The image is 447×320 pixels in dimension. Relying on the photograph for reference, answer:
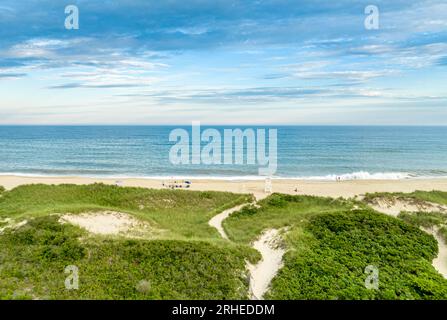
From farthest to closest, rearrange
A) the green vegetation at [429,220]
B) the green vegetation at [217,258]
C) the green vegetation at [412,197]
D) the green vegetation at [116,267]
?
1. the green vegetation at [412,197]
2. the green vegetation at [429,220]
3. the green vegetation at [217,258]
4. the green vegetation at [116,267]

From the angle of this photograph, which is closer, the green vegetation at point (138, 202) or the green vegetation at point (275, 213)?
the green vegetation at point (275, 213)

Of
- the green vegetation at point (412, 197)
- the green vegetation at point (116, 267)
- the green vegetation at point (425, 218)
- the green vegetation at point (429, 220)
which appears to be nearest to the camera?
the green vegetation at point (116, 267)

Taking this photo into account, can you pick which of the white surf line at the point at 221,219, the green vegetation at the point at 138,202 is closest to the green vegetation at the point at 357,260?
the white surf line at the point at 221,219

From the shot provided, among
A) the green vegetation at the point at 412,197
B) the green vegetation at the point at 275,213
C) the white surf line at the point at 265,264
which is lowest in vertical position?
the white surf line at the point at 265,264

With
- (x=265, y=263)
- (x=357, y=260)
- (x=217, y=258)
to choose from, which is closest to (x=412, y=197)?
(x=357, y=260)

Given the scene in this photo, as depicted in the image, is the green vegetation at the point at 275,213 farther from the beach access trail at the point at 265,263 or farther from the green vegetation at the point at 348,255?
the beach access trail at the point at 265,263
